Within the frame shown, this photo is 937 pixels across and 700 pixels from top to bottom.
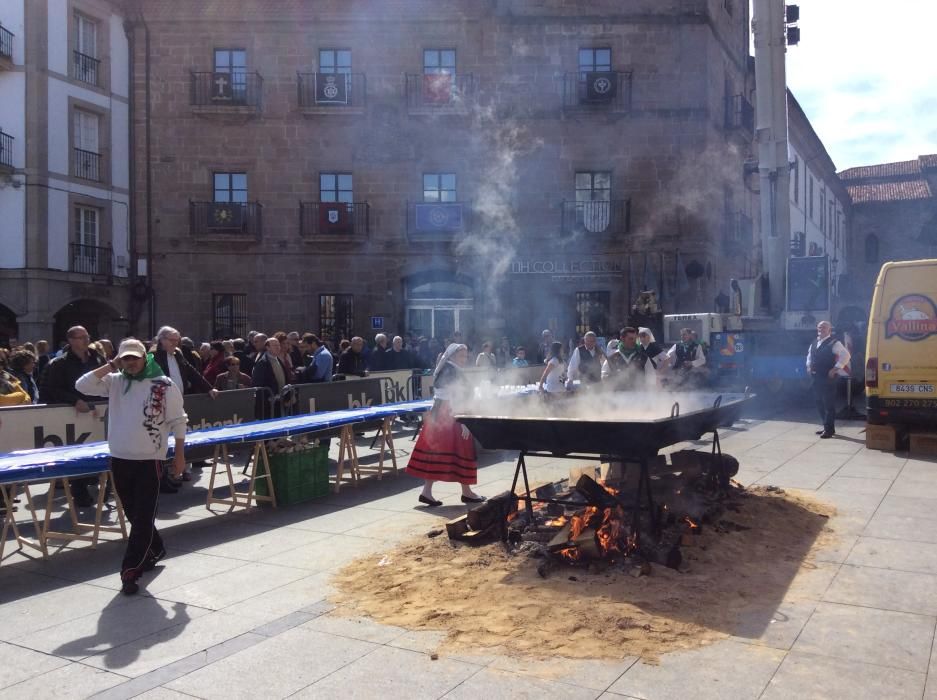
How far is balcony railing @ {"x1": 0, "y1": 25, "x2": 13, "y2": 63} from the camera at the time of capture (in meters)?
22.3

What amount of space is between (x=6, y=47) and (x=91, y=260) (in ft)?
19.9

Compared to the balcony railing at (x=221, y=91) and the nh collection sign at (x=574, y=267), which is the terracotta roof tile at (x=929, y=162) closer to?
the nh collection sign at (x=574, y=267)

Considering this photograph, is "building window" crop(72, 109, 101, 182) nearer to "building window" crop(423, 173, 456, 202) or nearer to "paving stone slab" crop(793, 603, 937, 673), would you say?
"building window" crop(423, 173, 456, 202)

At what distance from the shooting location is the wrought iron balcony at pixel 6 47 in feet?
72.8

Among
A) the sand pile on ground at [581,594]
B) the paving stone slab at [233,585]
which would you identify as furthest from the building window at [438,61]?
the paving stone slab at [233,585]

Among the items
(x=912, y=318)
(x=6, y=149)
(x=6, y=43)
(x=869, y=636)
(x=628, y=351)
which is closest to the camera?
(x=869, y=636)

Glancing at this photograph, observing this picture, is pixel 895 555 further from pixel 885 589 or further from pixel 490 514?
pixel 490 514

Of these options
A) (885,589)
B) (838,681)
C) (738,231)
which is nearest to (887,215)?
(738,231)

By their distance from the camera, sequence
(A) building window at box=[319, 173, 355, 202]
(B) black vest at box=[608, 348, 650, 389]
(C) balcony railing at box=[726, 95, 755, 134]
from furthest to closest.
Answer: (C) balcony railing at box=[726, 95, 755, 134] < (A) building window at box=[319, 173, 355, 202] < (B) black vest at box=[608, 348, 650, 389]

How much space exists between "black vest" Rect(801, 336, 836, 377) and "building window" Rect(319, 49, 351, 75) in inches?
649

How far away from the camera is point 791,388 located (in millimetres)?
16781

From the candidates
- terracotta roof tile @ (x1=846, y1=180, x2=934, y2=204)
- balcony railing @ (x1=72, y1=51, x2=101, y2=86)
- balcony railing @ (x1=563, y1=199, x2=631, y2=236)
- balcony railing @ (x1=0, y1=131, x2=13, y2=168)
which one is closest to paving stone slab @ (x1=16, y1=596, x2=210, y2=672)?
balcony railing @ (x1=563, y1=199, x2=631, y2=236)

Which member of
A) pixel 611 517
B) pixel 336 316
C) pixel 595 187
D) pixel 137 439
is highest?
pixel 595 187

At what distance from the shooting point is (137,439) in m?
5.57
